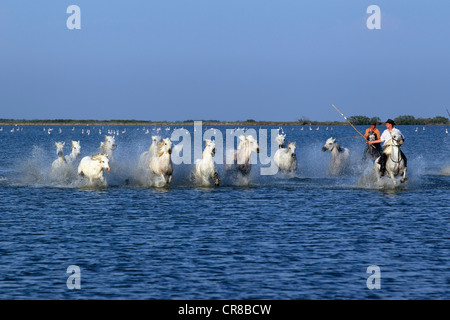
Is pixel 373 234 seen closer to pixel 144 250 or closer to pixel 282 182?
pixel 144 250

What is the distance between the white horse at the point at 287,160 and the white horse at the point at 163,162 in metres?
6.57

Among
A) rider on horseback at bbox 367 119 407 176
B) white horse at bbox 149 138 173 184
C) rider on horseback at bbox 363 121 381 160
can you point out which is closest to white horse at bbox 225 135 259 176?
white horse at bbox 149 138 173 184

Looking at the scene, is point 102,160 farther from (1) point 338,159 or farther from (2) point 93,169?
(1) point 338,159

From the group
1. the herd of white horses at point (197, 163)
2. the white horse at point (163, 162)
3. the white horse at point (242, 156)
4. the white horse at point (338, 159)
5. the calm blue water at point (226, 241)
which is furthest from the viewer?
the white horse at point (338, 159)

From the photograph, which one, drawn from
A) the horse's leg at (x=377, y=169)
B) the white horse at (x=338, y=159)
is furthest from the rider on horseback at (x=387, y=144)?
the white horse at (x=338, y=159)

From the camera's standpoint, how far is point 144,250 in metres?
16.9

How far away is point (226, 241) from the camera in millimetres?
18016

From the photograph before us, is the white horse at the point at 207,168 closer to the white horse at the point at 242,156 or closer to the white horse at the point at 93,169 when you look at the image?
the white horse at the point at 242,156

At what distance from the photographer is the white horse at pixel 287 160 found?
33.2 m

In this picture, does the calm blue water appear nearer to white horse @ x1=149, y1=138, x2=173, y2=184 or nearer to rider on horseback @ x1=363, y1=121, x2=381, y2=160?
rider on horseback @ x1=363, y1=121, x2=381, y2=160
